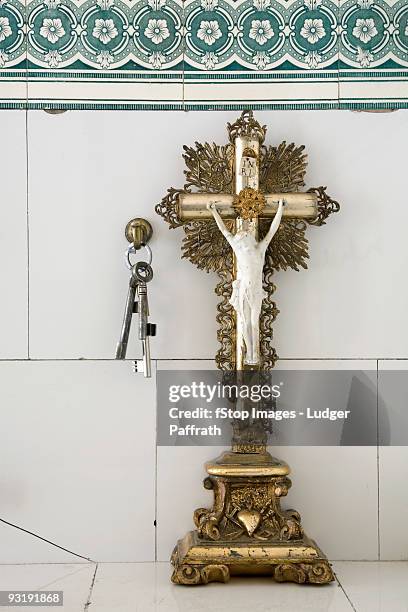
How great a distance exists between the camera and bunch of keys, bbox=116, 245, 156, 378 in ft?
4.48

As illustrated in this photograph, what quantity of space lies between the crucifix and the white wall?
5cm

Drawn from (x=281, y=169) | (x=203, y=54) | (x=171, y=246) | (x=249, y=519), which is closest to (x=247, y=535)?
(x=249, y=519)

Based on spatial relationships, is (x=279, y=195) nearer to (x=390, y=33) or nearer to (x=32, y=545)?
(x=390, y=33)

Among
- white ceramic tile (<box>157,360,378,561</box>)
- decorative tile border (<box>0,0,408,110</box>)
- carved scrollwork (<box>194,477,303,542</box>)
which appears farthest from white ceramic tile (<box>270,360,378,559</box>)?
decorative tile border (<box>0,0,408,110</box>)

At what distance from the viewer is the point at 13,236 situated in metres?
1.46

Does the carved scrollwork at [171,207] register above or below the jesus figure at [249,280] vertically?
above

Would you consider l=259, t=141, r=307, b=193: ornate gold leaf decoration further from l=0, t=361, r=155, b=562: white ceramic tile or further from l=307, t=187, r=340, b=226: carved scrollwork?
l=0, t=361, r=155, b=562: white ceramic tile

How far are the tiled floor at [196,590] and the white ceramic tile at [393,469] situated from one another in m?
0.04

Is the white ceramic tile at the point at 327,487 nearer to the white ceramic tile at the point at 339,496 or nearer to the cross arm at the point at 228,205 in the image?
the white ceramic tile at the point at 339,496

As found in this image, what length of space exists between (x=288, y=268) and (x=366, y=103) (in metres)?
0.34

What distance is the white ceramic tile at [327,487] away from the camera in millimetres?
1461

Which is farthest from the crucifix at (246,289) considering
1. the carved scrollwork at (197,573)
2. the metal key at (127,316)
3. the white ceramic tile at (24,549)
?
the white ceramic tile at (24,549)

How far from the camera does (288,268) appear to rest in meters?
1.47

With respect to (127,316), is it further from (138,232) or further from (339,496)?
(339,496)
